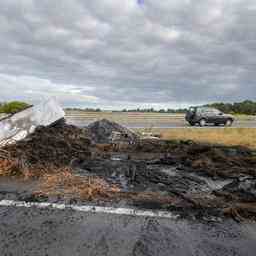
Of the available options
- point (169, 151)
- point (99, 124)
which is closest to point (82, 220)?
point (169, 151)

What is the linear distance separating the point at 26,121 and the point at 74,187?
3609 mm

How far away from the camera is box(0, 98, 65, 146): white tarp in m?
7.13

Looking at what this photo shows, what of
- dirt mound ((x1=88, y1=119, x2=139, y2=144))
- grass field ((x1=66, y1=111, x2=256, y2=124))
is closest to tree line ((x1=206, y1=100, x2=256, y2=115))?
grass field ((x1=66, y1=111, x2=256, y2=124))

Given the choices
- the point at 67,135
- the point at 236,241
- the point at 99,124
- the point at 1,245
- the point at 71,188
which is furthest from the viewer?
the point at 99,124

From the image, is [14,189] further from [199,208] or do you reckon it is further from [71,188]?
[199,208]

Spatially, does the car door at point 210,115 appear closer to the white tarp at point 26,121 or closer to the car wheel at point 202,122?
the car wheel at point 202,122

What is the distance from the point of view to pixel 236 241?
10.1 ft

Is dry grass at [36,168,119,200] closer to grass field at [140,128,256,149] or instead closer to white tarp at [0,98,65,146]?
white tarp at [0,98,65,146]

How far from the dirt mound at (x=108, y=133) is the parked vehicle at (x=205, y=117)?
17.8 m

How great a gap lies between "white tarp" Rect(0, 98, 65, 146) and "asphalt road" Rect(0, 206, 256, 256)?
144 inches

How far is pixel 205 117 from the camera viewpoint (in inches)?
1086

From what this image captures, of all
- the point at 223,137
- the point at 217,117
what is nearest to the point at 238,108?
the point at 217,117

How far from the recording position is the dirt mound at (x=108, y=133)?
1027 centimetres

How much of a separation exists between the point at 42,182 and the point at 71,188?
67 cm
